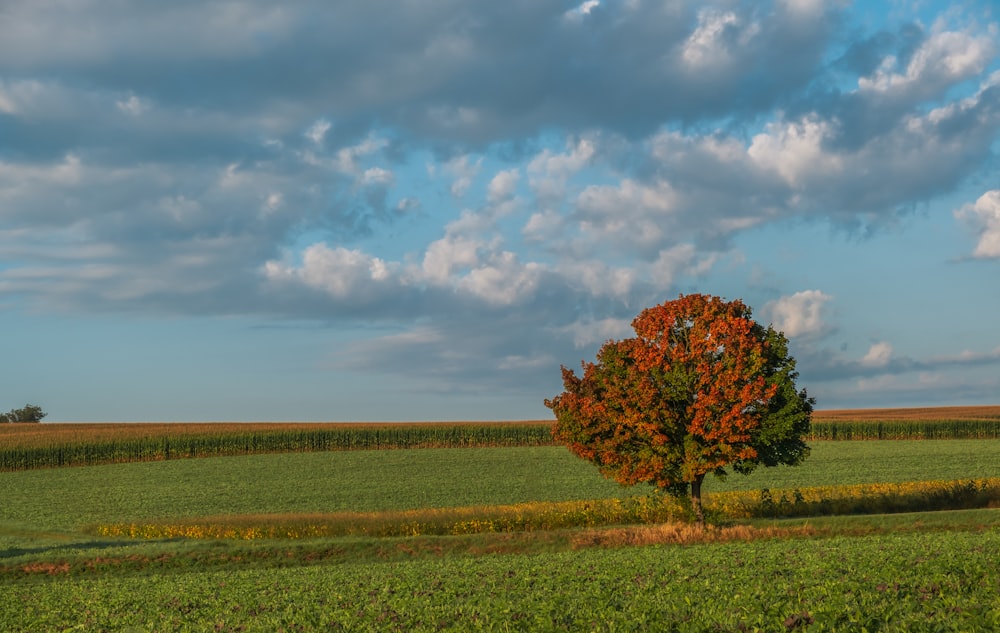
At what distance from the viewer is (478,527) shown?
128 ft

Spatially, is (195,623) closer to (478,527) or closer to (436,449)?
(478,527)

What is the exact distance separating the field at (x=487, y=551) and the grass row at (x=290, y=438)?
6399 millimetres

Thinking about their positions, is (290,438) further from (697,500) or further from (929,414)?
(929,414)

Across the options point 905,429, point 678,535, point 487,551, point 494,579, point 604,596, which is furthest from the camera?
point 905,429

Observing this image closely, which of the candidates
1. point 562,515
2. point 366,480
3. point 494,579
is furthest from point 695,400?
point 366,480

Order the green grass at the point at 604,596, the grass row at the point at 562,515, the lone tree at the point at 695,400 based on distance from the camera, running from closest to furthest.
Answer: the green grass at the point at 604,596 → the lone tree at the point at 695,400 → the grass row at the point at 562,515

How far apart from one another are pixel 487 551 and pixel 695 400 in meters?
10.9

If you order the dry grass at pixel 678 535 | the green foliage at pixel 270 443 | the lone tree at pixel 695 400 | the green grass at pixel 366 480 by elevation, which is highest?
the lone tree at pixel 695 400

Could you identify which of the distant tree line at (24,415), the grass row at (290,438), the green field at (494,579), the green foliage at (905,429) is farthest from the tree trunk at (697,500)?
the distant tree line at (24,415)

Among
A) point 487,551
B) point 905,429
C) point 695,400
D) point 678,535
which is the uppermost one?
point 695,400

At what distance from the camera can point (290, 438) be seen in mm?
84938

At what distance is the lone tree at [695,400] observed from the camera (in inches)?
1366

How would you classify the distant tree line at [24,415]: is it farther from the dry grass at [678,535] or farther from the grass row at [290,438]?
the dry grass at [678,535]

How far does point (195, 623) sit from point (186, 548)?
1840 cm
